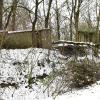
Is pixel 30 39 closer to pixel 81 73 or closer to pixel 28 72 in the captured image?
pixel 28 72

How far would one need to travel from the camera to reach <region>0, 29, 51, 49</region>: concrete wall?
19128 millimetres

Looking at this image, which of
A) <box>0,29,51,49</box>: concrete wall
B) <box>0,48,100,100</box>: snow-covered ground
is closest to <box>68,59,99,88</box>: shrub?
<box>0,48,100,100</box>: snow-covered ground

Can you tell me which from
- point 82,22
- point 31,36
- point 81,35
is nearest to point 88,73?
point 31,36

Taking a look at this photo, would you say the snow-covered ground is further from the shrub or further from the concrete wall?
the concrete wall

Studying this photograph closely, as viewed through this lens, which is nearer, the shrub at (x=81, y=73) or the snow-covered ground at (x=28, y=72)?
the snow-covered ground at (x=28, y=72)

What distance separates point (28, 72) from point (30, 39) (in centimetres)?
800

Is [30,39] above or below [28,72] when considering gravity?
above

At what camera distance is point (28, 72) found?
1186cm

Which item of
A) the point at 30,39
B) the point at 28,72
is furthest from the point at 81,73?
the point at 30,39

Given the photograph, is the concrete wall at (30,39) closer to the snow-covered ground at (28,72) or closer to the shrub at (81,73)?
the snow-covered ground at (28,72)

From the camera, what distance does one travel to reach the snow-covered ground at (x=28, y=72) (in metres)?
8.98

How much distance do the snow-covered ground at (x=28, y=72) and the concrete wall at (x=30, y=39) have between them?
1766 millimetres

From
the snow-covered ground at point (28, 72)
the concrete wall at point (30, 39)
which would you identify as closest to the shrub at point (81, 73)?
the snow-covered ground at point (28, 72)

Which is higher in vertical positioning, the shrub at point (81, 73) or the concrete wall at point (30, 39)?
the concrete wall at point (30, 39)
